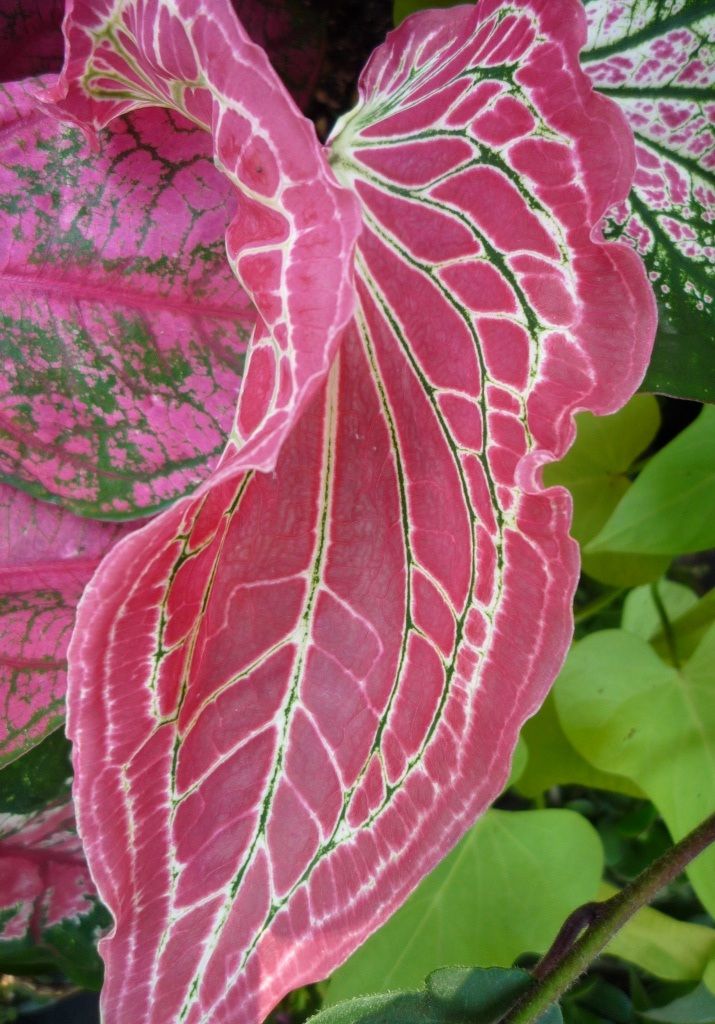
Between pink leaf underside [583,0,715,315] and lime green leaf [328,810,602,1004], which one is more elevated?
pink leaf underside [583,0,715,315]

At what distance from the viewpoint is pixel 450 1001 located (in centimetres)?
44

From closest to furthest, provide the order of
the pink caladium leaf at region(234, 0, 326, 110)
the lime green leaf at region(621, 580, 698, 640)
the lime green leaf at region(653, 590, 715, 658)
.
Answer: the pink caladium leaf at region(234, 0, 326, 110) → the lime green leaf at region(653, 590, 715, 658) → the lime green leaf at region(621, 580, 698, 640)

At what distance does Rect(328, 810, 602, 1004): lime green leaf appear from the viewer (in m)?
0.64

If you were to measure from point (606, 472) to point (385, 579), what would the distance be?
15.8 inches

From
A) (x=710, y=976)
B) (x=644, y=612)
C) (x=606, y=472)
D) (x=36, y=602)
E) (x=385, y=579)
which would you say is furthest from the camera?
(x=644, y=612)

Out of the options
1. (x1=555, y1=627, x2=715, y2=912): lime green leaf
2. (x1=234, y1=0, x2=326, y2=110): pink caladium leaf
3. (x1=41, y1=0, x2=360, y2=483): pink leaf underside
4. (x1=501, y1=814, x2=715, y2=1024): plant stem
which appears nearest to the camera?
(x1=41, y1=0, x2=360, y2=483): pink leaf underside

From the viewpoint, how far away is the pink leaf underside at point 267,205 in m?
0.28

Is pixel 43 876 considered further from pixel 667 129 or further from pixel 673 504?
pixel 667 129

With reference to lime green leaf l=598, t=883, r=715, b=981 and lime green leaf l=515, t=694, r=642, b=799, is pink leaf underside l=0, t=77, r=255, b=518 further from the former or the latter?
lime green leaf l=598, t=883, r=715, b=981

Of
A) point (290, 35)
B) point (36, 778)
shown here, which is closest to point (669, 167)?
point (290, 35)

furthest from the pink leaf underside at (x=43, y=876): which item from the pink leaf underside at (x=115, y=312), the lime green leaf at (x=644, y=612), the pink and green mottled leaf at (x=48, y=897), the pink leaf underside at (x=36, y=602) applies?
the lime green leaf at (x=644, y=612)

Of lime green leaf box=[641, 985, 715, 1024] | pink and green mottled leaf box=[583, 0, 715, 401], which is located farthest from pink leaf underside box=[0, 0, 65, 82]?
lime green leaf box=[641, 985, 715, 1024]

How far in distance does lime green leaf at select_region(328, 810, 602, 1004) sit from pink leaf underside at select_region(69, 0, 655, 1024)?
0.91 feet

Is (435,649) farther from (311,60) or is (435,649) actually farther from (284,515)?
(311,60)
